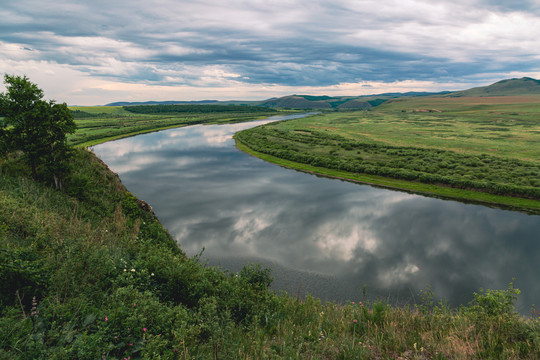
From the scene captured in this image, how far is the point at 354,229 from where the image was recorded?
30781 mm

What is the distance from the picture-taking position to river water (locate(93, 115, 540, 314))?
2195 cm

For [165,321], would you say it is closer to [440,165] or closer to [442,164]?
[440,165]

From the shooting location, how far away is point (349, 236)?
2917 cm

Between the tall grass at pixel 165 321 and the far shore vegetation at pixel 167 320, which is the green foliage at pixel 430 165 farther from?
the far shore vegetation at pixel 167 320

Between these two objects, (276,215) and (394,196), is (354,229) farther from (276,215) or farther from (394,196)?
(394,196)

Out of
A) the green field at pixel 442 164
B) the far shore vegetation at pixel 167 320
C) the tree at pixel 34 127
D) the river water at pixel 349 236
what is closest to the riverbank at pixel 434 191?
the green field at pixel 442 164

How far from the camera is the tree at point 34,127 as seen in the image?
23.7 m

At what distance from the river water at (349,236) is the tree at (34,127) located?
12478 millimetres

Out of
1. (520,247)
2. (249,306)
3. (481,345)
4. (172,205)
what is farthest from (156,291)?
(520,247)

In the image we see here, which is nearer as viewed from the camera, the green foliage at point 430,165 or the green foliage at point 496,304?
the green foliage at point 496,304

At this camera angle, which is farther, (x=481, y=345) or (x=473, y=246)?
(x=473, y=246)

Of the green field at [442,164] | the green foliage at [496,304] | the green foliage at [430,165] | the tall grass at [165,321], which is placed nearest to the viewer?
the tall grass at [165,321]

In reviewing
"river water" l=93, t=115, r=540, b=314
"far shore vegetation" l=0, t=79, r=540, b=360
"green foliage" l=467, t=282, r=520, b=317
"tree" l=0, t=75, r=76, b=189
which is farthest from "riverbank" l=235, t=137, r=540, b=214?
"tree" l=0, t=75, r=76, b=189

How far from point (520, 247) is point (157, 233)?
3486cm
